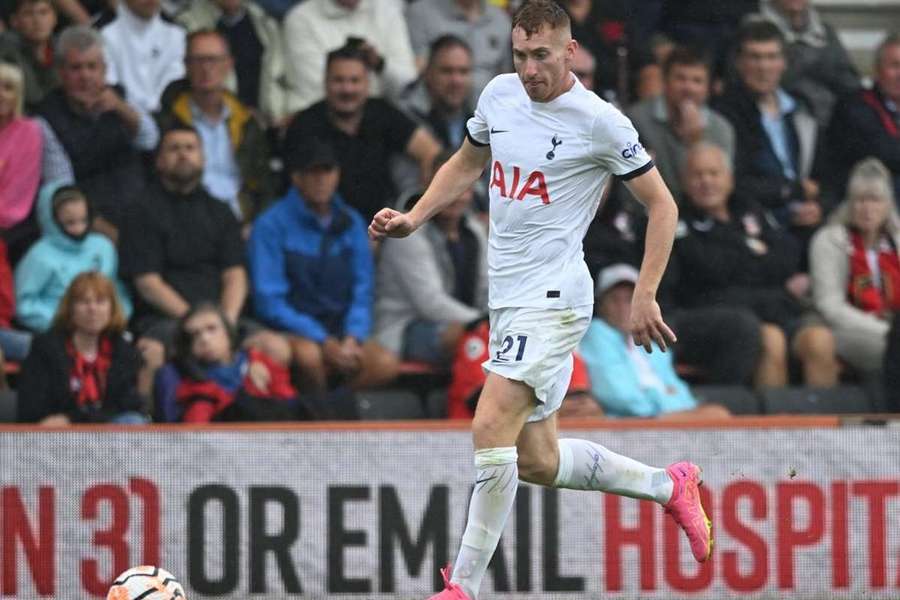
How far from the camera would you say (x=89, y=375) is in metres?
9.53

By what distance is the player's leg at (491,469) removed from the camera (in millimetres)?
6695

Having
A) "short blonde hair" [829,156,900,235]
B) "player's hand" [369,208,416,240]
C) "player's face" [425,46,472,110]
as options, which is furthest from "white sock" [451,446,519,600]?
"short blonde hair" [829,156,900,235]

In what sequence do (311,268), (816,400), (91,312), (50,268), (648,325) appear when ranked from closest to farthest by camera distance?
(648,325), (91,312), (50,268), (311,268), (816,400)

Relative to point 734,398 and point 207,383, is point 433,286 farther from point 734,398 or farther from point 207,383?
point 734,398

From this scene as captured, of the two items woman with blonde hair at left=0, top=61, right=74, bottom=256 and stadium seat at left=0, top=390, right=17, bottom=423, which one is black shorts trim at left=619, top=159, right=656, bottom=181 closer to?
stadium seat at left=0, top=390, right=17, bottom=423

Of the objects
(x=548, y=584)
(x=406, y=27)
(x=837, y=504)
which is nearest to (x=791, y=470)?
(x=837, y=504)

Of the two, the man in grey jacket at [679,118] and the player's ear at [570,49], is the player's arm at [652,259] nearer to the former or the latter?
the player's ear at [570,49]

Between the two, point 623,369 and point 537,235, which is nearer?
point 537,235

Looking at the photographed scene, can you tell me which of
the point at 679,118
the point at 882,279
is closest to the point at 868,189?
the point at 882,279

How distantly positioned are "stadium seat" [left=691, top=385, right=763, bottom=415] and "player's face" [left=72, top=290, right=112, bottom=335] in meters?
3.48

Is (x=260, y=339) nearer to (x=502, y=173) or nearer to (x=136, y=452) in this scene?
(x=136, y=452)

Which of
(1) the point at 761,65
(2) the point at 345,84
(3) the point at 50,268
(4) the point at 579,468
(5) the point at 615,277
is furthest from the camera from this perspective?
(1) the point at 761,65

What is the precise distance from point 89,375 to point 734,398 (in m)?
3.73

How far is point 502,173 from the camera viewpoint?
A: 269 inches
